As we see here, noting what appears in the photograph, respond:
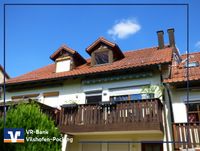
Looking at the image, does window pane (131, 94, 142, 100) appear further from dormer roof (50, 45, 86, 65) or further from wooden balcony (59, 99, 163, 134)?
dormer roof (50, 45, 86, 65)

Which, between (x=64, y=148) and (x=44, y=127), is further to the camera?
(x=64, y=148)

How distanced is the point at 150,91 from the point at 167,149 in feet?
10.1

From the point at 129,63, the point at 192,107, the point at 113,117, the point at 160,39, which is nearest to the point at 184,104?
the point at 192,107

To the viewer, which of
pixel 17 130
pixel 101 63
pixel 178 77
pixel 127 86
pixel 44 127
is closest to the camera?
pixel 17 130

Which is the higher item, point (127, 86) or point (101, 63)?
point (101, 63)

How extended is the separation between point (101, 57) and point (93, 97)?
2954 millimetres

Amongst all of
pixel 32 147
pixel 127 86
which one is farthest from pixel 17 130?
pixel 127 86

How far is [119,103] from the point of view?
47.9ft

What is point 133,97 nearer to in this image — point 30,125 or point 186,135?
point 186,135

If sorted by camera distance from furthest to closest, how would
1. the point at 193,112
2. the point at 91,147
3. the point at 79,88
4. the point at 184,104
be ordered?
the point at 79,88 < the point at 91,147 < the point at 184,104 < the point at 193,112

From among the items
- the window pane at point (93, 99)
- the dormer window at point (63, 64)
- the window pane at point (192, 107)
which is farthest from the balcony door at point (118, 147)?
the dormer window at point (63, 64)

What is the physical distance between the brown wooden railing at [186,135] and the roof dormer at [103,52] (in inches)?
258

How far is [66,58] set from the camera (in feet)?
64.5

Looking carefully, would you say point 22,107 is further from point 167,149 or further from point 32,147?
point 167,149
